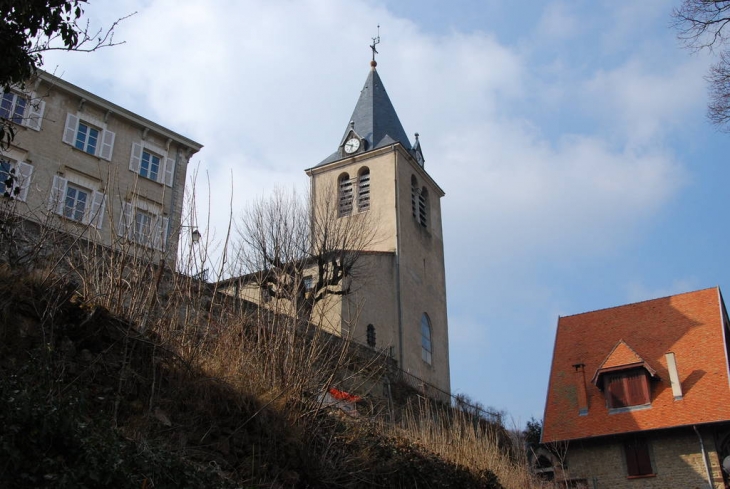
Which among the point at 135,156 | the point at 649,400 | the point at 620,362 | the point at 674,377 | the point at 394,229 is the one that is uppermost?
the point at 394,229

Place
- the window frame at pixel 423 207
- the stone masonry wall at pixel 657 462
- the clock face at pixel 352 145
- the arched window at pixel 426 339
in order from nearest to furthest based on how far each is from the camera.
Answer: the stone masonry wall at pixel 657 462
the arched window at pixel 426 339
the window frame at pixel 423 207
the clock face at pixel 352 145

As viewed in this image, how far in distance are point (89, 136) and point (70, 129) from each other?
81cm

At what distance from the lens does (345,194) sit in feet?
122

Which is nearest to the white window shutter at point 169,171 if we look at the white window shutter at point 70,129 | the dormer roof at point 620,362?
the white window shutter at point 70,129

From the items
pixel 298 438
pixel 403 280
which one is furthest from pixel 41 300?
pixel 403 280

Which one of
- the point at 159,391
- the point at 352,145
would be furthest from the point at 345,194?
the point at 159,391

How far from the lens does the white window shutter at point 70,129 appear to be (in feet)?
78.4

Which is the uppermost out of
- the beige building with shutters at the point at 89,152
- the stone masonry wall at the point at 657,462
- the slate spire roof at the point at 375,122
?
the slate spire roof at the point at 375,122

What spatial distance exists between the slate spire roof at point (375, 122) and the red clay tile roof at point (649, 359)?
1370 centimetres

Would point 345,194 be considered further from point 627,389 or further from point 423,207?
point 627,389

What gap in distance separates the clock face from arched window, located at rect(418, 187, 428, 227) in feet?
13.1

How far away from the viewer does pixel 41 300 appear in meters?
7.37

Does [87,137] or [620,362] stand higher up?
[87,137]

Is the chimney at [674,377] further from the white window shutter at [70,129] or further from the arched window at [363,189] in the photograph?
the white window shutter at [70,129]
